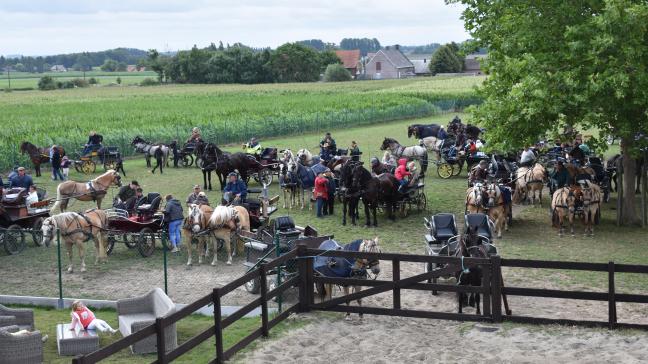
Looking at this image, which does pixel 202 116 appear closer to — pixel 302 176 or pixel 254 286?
pixel 302 176

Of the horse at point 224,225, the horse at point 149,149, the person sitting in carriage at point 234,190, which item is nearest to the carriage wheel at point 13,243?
the horse at point 224,225

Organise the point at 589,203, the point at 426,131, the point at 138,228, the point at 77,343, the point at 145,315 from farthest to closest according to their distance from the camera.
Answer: the point at 426,131, the point at 589,203, the point at 138,228, the point at 145,315, the point at 77,343

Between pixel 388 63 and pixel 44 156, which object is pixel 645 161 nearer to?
pixel 44 156

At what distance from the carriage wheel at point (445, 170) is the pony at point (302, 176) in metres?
7.55

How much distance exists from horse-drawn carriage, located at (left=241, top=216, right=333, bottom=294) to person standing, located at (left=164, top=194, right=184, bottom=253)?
1652 millimetres

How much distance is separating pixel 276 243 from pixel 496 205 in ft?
24.6

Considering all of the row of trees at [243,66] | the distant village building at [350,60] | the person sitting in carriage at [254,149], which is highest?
the distant village building at [350,60]

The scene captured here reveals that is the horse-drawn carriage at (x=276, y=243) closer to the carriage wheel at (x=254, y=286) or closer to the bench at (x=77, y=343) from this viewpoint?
the carriage wheel at (x=254, y=286)

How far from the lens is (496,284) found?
12.0m

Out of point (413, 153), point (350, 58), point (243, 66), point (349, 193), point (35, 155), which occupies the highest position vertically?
point (350, 58)

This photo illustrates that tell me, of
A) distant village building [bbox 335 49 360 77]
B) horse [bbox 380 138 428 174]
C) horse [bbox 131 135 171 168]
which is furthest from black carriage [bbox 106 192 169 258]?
distant village building [bbox 335 49 360 77]

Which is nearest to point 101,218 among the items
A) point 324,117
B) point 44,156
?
point 44,156

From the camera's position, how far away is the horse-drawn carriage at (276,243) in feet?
46.8

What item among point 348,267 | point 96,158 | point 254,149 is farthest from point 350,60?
point 348,267
